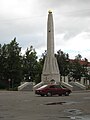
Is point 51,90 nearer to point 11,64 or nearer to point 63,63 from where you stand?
point 11,64

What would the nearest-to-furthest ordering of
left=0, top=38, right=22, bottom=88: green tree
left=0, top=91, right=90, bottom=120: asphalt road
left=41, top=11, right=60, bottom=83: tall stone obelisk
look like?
left=0, top=91, right=90, bottom=120: asphalt road → left=41, top=11, right=60, bottom=83: tall stone obelisk → left=0, top=38, right=22, bottom=88: green tree

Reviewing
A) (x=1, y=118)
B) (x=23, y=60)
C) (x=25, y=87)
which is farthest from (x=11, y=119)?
(x=23, y=60)

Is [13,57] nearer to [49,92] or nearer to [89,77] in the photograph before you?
[89,77]

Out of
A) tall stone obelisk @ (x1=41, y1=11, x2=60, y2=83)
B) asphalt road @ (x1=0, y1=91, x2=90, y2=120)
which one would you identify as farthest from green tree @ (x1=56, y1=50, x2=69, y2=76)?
asphalt road @ (x1=0, y1=91, x2=90, y2=120)

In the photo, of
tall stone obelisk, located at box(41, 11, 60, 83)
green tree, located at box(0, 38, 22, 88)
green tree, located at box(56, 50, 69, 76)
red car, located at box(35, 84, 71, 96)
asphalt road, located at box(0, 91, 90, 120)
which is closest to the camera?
asphalt road, located at box(0, 91, 90, 120)

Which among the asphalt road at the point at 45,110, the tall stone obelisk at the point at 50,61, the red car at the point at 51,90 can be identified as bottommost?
the asphalt road at the point at 45,110

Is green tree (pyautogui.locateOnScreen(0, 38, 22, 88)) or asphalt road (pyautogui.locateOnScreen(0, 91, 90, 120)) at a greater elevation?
green tree (pyautogui.locateOnScreen(0, 38, 22, 88))

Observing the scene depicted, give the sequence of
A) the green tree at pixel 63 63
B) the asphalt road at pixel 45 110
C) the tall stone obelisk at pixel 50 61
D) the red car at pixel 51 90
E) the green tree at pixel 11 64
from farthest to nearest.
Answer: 1. the green tree at pixel 63 63
2. the green tree at pixel 11 64
3. the tall stone obelisk at pixel 50 61
4. the red car at pixel 51 90
5. the asphalt road at pixel 45 110

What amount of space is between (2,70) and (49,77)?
60.3 feet

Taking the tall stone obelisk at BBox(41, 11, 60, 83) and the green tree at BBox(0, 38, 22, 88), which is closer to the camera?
the tall stone obelisk at BBox(41, 11, 60, 83)

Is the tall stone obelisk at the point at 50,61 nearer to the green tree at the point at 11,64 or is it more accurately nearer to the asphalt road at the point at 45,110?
the green tree at the point at 11,64

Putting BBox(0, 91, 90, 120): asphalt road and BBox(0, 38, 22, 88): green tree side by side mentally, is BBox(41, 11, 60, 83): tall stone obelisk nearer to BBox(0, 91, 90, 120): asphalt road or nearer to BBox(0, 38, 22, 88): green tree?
BBox(0, 38, 22, 88): green tree

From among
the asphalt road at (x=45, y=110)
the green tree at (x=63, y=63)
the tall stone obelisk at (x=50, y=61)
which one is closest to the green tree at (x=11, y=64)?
the tall stone obelisk at (x=50, y=61)

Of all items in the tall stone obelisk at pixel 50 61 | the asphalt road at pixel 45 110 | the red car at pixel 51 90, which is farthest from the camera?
the tall stone obelisk at pixel 50 61
